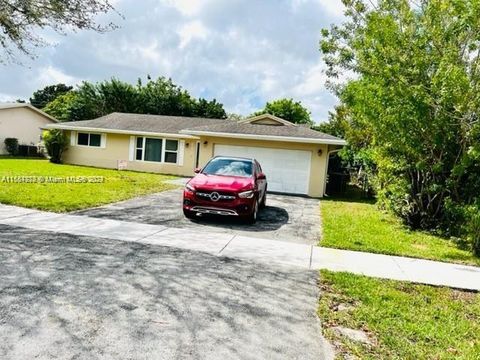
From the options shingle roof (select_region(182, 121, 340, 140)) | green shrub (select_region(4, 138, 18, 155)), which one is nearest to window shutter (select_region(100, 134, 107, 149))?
shingle roof (select_region(182, 121, 340, 140))

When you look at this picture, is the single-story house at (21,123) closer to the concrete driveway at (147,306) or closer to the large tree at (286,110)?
the large tree at (286,110)

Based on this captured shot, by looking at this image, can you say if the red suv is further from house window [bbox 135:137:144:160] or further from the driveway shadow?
house window [bbox 135:137:144:160]

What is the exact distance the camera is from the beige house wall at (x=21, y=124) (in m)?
29.9

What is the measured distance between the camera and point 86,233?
286 inches

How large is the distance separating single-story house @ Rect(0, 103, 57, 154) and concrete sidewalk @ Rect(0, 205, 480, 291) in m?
24.2

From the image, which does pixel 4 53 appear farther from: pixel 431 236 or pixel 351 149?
pixel 351 149

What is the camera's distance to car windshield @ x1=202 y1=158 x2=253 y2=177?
10.5m

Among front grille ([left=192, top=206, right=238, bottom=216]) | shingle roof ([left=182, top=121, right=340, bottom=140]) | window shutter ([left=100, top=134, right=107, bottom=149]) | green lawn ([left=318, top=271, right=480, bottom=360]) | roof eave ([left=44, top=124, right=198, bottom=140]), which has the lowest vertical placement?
green lawn ([left=318, top=271, right=480, bottom=360])

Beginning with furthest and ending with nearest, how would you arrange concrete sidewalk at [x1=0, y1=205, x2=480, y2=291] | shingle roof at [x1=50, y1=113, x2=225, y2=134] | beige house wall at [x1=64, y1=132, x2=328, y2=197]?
shingle roof at [x1=50, y1=113, x2=225, y2=134], beige house wall at [x1=64, y1=132, x2=328, y2=197], concrete sidewalk at [x1=0, y1=205, x2=480, y2=291]

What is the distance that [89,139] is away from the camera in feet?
83.1

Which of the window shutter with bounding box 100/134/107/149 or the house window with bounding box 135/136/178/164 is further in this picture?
the window shutter with bounding box 100/134/107/149

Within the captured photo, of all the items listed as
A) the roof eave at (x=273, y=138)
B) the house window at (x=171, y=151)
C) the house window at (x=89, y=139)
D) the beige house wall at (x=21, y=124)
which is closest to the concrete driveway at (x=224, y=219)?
the roof eave at (x=273, y=138)

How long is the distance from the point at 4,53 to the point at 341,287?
953 cm

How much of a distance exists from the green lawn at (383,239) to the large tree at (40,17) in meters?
7.39
